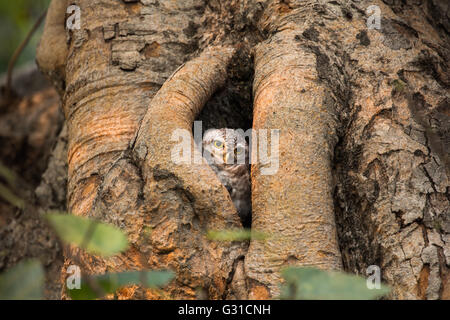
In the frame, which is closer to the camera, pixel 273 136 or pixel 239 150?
pixel 273 136

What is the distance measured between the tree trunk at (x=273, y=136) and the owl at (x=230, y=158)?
0.45ft

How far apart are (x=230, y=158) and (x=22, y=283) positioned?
1.77 m

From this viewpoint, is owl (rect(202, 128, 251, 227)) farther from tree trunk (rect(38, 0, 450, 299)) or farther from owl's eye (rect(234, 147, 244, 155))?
tree trunk (rect(38, 0, 450, 299))

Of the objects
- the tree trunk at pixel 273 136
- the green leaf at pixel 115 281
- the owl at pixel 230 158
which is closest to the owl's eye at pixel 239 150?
the owl at pixel 230 158

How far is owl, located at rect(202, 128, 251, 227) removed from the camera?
8.77 feet

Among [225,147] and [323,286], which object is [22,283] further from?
[225,147]

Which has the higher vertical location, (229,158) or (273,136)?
(229,158)

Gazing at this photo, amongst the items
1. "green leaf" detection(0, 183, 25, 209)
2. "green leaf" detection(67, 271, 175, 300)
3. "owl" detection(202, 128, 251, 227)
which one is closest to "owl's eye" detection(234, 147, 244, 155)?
"owl" detection(202, 128, 251, 227)

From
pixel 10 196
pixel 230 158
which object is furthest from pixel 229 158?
pixel 10 196

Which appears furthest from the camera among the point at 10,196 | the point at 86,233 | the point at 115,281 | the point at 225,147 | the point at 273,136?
the point at 225,147

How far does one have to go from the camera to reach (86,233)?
1.02 m

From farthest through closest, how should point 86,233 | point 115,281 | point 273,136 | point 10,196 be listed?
point 273,136 < point 115,281 < point 10,196 < point 86,233

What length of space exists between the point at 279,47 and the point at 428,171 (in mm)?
778
